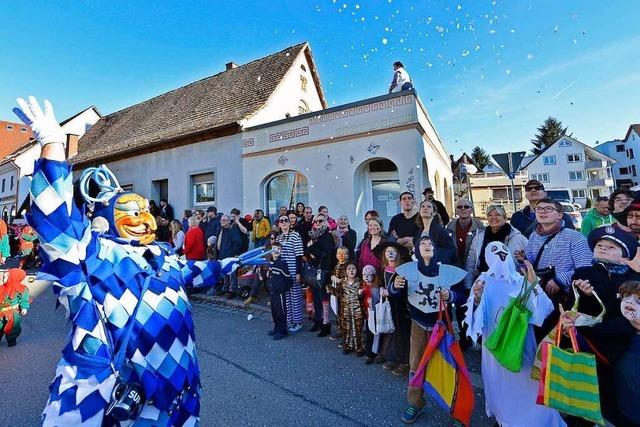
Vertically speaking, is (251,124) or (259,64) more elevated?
(259,64)

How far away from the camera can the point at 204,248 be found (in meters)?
7.66

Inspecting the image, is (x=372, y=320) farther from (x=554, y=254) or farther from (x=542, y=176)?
(x=542, y=176)

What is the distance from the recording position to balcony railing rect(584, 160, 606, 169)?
1452 inches

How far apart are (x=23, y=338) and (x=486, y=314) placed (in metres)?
6.79

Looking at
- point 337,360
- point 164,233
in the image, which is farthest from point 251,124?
point 337,360

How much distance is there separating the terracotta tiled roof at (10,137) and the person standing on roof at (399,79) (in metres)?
44.6

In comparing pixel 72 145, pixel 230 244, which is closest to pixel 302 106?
pixel 230 244

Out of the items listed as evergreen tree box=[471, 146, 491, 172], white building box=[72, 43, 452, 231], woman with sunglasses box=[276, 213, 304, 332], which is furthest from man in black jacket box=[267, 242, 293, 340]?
evergreen tree box=[471, 146, 491, 172]

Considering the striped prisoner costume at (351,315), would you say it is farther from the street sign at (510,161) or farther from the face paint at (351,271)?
the street sign at (510,161)

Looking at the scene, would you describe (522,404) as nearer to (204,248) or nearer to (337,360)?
(337,360)

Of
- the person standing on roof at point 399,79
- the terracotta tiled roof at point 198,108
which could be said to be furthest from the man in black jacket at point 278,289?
the terracotta tiled roof at point 198,108

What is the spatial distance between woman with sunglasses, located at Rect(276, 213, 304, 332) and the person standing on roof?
525cm

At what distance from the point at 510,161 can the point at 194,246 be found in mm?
7512

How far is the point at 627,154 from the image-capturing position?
46250 millimetres
